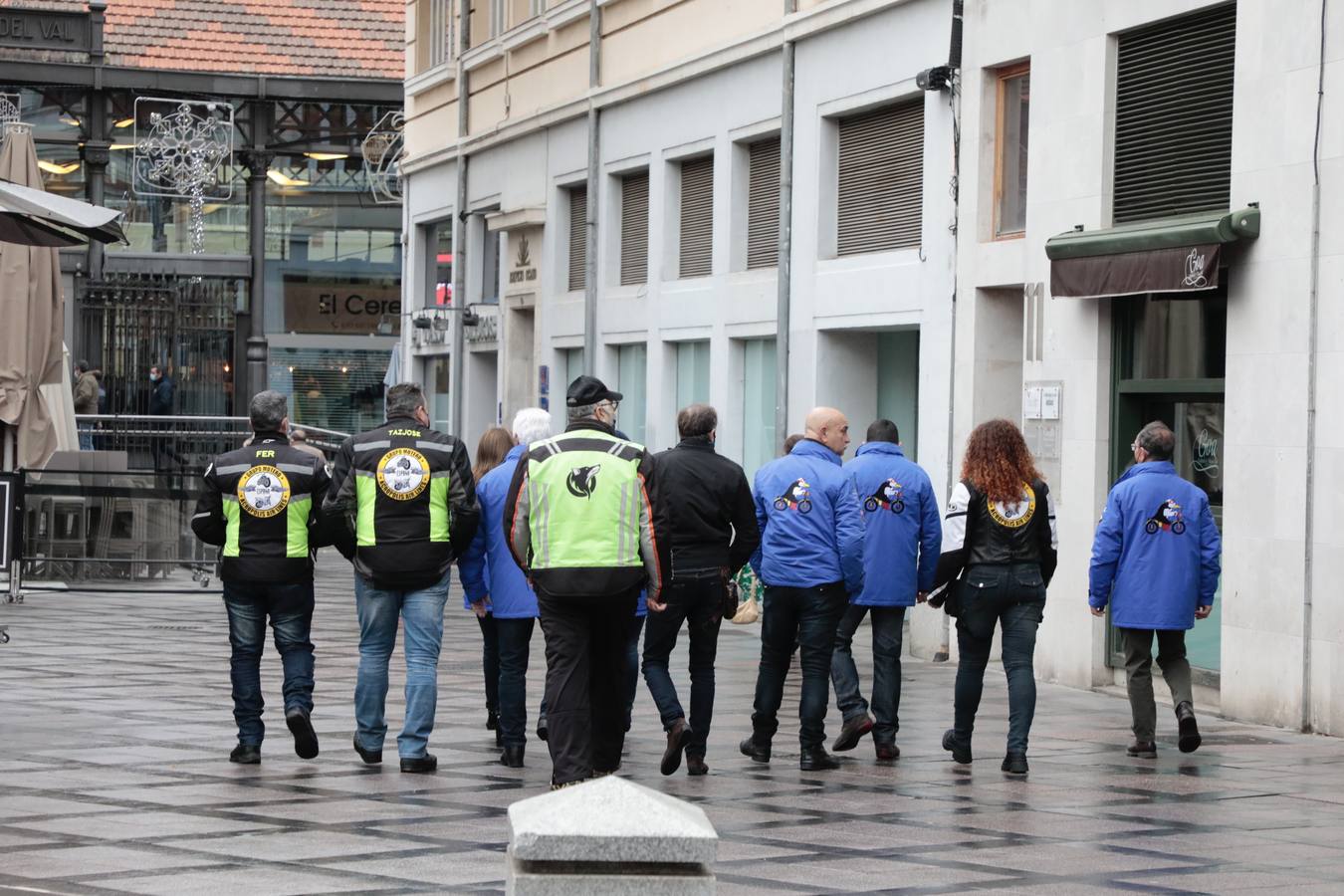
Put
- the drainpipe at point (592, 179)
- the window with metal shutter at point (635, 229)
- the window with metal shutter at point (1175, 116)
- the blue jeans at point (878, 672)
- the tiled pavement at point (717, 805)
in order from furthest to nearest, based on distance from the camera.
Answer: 1. the drainpipe at point (592, 179)
2. the window with metal shutter at point (635, 229)
3. the window with metal shutter at point (1175, 116)
4. the blue jeans at point (878, 672)
5. the tiled pavement at point (717, 805)

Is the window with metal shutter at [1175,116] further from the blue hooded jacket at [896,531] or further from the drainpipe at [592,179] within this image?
the drainpipe at [592,179]

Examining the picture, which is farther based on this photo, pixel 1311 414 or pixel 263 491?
pixel 1311 414

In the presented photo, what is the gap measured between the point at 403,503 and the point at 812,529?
1.92m

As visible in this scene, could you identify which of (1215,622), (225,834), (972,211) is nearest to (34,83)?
(972,211)

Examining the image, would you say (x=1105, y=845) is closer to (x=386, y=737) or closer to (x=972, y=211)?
(x=386, y=737)

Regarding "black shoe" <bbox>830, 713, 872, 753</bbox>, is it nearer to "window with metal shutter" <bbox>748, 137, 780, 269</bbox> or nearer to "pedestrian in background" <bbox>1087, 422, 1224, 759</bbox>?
"pedestrian in background" <bbox>1087, 422, 1224, 759</bbox>

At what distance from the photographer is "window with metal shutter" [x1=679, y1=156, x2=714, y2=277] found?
22.8 metres

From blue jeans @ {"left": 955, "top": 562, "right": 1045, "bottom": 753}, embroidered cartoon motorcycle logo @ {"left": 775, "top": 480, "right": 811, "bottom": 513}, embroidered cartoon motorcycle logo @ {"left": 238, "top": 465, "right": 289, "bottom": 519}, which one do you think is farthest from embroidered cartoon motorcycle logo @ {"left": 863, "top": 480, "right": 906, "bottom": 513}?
embroidered cartoon motorcycle logo @ {"left": 238, "top": 465, "right": 289, "bottom": 519}

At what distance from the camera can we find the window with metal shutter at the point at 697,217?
898 inches

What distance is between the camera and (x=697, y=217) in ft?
75.9

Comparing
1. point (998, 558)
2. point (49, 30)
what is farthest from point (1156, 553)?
point (49, 30)

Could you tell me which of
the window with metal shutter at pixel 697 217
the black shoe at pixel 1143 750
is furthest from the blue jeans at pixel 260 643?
the window with metal shutter at pixel 697 217

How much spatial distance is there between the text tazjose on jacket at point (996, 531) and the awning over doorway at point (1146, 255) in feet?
9.58

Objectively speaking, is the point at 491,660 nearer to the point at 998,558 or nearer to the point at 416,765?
the point at 416,765
